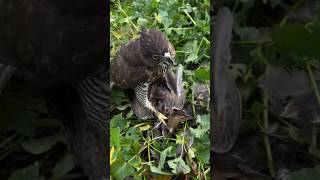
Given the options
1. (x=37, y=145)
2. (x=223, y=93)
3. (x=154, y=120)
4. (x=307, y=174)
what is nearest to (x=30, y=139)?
(x=37, y=145)

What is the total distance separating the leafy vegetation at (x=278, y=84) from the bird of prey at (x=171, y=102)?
105 millimetres

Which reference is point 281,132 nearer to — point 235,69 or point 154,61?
point 235,69

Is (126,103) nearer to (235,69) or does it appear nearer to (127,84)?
(127,84)

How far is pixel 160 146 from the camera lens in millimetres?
973

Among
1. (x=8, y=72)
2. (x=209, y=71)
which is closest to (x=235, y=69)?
(x=209, y=71)

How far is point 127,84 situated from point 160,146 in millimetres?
132

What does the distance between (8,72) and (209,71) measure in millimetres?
392

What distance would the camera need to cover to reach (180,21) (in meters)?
0.96

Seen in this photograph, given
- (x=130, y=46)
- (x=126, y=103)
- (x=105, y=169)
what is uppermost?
(x=130, y=46)

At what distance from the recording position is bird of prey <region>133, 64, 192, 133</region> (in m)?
0.96

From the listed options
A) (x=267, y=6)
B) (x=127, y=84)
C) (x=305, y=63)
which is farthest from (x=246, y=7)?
(x=127, y=84)

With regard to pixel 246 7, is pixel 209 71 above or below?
below

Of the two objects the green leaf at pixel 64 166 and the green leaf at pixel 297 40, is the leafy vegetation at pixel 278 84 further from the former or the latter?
the green leaf at pixel 64 166

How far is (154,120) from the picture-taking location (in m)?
0.97
